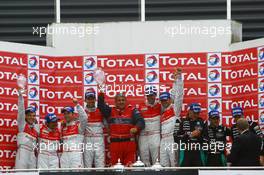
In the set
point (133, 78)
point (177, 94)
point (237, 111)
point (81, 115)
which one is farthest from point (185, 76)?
point (81, 115)

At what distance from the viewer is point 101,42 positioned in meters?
21.1

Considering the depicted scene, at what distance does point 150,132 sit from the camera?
19766mm

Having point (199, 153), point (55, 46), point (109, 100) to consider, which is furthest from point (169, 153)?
point (55, 46)

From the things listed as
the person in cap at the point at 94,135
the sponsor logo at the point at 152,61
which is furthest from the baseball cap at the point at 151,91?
the sponsor logo at the point at 152,61

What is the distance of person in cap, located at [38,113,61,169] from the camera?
19.8 meters

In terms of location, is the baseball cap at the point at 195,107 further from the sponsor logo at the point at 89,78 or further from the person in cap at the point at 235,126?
→ the sponsor logo at the point at 89,78

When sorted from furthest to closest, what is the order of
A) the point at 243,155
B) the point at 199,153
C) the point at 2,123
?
the point at 2,123 → the point at 199,153 → the point at 243,155

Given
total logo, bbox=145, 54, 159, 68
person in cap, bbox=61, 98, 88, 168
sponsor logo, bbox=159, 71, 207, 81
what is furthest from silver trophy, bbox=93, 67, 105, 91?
sponsor logo, bbox=159, 71, 207, 81

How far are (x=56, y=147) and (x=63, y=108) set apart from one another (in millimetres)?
854

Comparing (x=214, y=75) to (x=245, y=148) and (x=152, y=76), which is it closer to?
(x=152, y=76)

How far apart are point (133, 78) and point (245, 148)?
12.1 feet

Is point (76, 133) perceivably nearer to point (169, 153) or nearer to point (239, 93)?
point (169, 153)

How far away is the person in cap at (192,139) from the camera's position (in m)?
19.1

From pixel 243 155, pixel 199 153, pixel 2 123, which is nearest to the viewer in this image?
pixel 243 155
